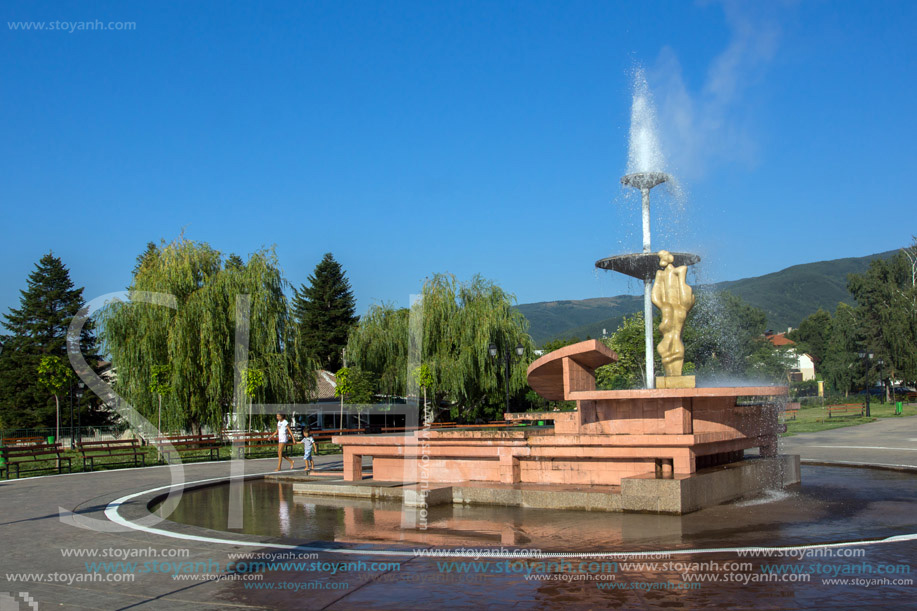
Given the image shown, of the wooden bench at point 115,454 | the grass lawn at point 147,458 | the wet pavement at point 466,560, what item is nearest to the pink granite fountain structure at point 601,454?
the wet pavement at point 466,560

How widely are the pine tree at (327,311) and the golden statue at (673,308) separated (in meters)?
51.5

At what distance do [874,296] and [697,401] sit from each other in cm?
6710

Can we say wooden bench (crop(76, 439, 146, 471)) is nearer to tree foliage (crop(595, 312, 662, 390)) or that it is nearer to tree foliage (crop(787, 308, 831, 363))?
tree foliage (crop(595, 312, 662, 390))

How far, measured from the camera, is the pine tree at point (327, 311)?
205 feet

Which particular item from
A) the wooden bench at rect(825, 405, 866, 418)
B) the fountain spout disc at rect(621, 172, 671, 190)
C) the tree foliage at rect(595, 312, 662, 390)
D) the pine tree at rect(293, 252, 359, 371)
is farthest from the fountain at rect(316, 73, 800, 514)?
the pine tree at rect(293, 252, 359, 371)

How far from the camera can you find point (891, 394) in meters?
74.7

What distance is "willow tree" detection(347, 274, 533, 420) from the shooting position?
1382 inches

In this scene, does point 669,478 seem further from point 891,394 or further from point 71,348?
point 891,394

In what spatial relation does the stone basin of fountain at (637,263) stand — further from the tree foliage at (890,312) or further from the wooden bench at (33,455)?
the tree foliage at (890,312)

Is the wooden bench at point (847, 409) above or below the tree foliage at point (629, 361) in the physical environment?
below

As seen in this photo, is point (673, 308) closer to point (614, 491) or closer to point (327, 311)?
point (614, 491)

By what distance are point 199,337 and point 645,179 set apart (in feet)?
52.2

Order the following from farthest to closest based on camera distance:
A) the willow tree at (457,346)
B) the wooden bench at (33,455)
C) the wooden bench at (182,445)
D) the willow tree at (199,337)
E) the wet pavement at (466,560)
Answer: the willow tree at (457,346)
the willow tree at (199,337)
the wooden bench at (182,445)
the wooden bench at (33,455)
the wet pavement at (466,560)

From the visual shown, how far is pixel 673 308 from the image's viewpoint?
12.1 m
